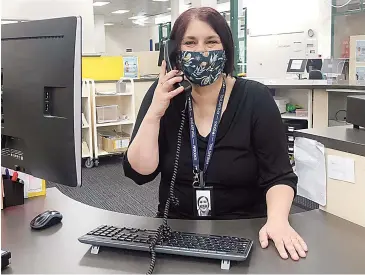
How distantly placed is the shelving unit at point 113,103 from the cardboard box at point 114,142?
0.05m

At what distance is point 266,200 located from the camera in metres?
1.40

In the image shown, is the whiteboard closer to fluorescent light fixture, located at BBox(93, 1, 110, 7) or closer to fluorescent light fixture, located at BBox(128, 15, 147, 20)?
fluorescent light fixture, located at BBox(93, 1, 110, 7)

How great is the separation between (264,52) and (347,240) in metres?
8.22

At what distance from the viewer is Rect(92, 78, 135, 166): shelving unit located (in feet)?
17.3

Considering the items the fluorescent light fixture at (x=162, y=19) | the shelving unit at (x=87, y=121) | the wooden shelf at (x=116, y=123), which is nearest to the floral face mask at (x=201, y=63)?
the shelving unit at (x=87, y=121)

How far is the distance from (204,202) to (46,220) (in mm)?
485

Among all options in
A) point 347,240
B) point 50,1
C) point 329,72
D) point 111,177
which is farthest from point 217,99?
point 329,72

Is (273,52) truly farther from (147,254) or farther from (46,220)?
(147,254)

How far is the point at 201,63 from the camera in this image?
1.47 meters

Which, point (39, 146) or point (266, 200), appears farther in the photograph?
point (266, 200)

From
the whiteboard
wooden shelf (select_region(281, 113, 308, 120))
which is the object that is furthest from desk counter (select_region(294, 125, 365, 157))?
the whiteboard

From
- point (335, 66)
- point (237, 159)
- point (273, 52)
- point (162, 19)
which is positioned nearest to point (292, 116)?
point (237, 159)

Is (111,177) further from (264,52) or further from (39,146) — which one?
(264,52)

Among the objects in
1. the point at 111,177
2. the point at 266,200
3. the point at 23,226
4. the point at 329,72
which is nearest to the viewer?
the point at 23,226
